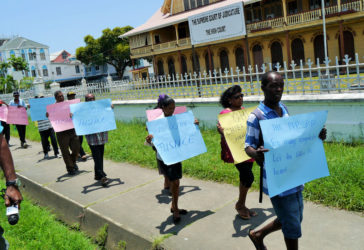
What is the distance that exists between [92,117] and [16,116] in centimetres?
491

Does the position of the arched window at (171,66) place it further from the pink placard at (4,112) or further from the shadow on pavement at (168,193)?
the shadow on pavement at (168,193)

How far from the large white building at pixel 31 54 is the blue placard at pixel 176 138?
60909 mm

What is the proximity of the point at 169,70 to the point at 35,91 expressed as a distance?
62.3 ft

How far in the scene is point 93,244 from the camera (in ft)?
14.5

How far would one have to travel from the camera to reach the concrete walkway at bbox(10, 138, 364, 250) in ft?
11.3

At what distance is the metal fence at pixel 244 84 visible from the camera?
5941mm

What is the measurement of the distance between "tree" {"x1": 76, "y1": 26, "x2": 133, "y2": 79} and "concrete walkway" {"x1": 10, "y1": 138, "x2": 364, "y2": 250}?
151 ft

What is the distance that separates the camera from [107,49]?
5181cm

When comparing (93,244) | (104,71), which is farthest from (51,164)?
(104,71)

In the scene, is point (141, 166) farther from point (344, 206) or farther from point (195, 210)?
point (344, 206)

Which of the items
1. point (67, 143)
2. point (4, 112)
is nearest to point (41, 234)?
point (67, 143)

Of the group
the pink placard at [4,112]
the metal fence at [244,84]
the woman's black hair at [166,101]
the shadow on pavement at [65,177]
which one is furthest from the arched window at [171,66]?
the woman's black hair at [166,101]

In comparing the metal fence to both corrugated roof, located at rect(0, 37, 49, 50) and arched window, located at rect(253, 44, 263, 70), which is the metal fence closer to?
arched window, located at rect(253, 44, 263, 70)

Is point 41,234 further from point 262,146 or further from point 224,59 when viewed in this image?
point 224,59
